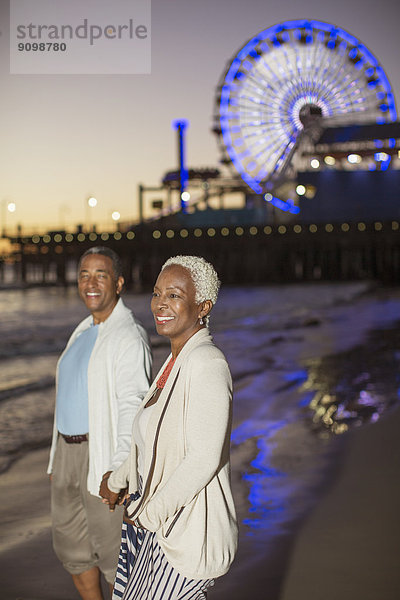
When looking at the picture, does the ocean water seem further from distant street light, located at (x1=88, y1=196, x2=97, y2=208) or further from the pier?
distant street light, located at (x1=88, y1=196, x2=97, y2=208)

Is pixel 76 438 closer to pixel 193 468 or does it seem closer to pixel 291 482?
pixel 193 468

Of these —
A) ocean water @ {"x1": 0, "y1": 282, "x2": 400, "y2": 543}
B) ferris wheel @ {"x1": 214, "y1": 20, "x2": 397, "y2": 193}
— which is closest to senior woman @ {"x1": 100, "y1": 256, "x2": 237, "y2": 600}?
ocean water @ {"x1": 0, "y1": 282, "x2": 400, "y2": 543}

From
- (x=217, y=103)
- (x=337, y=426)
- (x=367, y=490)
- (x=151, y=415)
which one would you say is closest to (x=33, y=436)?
(x=337, y=426)

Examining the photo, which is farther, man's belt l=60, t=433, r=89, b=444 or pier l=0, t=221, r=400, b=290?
pier l=0, t=221, r=400, b=290

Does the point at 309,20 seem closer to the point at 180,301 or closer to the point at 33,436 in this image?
the point at 33,436

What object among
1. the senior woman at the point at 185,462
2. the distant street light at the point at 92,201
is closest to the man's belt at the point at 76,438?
the senior woman at the point at 185,462

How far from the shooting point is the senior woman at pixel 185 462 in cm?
188

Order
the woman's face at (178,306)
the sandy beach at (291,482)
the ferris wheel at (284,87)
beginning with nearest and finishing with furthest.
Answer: the woman's face at (178,306) → the sandy beach at (291,482) → the ferris wheel at (284,87)

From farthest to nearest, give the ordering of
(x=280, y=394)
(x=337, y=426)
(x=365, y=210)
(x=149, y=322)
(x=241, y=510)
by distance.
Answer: (x=365, y=210) → (x=149, y=322) → (x=280, y=394) → (x=337, y=426) → (x=241, y=510)

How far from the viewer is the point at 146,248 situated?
53.3m

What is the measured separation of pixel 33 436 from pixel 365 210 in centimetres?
4604

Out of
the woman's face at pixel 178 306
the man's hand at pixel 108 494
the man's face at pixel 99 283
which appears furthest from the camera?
the man's face at pixel 99 283

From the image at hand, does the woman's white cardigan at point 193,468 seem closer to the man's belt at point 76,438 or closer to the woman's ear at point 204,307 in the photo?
the woman's ear at point 204,307

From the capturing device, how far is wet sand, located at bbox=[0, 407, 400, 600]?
3.53 meters
